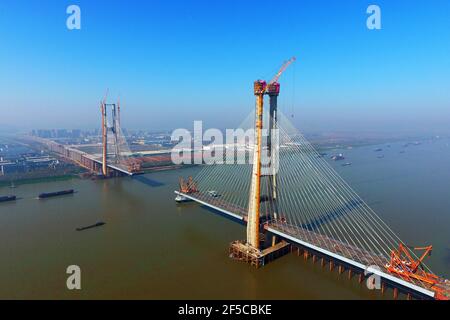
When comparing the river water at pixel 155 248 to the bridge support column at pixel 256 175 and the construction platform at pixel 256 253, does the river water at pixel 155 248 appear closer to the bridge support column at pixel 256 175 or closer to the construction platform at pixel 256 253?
the construction platform at pixel 256 253

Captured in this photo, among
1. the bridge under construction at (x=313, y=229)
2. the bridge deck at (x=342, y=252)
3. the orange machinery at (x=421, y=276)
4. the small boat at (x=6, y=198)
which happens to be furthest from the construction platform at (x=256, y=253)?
the small boat at (x=6, y=198)

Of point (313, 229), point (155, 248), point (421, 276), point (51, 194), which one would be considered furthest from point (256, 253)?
point (51, 194)

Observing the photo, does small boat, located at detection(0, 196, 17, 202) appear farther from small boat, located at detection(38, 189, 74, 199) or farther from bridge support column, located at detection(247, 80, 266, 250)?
bridge support column, located at detection(247, 80, 266, 250)

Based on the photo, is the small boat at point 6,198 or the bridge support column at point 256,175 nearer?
the bridge support column at point 256,175

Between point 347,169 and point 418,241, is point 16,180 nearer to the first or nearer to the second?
point 418,241

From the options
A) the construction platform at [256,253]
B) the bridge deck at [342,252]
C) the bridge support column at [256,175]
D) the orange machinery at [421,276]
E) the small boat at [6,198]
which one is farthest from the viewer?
the small boat at [6,198]
